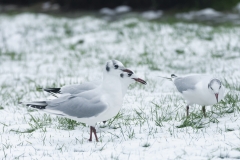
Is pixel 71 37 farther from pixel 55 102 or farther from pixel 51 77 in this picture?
pixel 55 102

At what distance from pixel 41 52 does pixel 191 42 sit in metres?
3.62

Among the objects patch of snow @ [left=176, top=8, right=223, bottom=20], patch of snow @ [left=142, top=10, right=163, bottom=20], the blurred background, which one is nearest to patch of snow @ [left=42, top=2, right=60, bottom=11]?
the blurred background

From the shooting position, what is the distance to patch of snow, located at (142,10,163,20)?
14.6 meters

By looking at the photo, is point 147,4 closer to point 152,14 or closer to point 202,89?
point 152,14

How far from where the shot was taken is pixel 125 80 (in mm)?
4984

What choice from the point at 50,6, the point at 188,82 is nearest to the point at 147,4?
the point at 50,6

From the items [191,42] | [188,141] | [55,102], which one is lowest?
[188,141]

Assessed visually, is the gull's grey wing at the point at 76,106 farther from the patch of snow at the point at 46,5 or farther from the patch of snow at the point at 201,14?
the patch of snow at the point at 46,5

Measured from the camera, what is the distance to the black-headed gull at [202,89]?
4532 mm

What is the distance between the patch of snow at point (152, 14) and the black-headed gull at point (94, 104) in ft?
34.2

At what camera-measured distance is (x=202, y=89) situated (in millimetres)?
4648

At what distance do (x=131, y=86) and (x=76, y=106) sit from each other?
2.62 m

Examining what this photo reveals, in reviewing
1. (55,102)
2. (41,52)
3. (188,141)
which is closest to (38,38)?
(41,52)

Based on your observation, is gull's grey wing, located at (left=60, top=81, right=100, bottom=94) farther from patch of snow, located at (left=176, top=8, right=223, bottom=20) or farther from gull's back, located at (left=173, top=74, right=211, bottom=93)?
patch of snow, located at (left=176, top=8, right=223, bottom=20)
